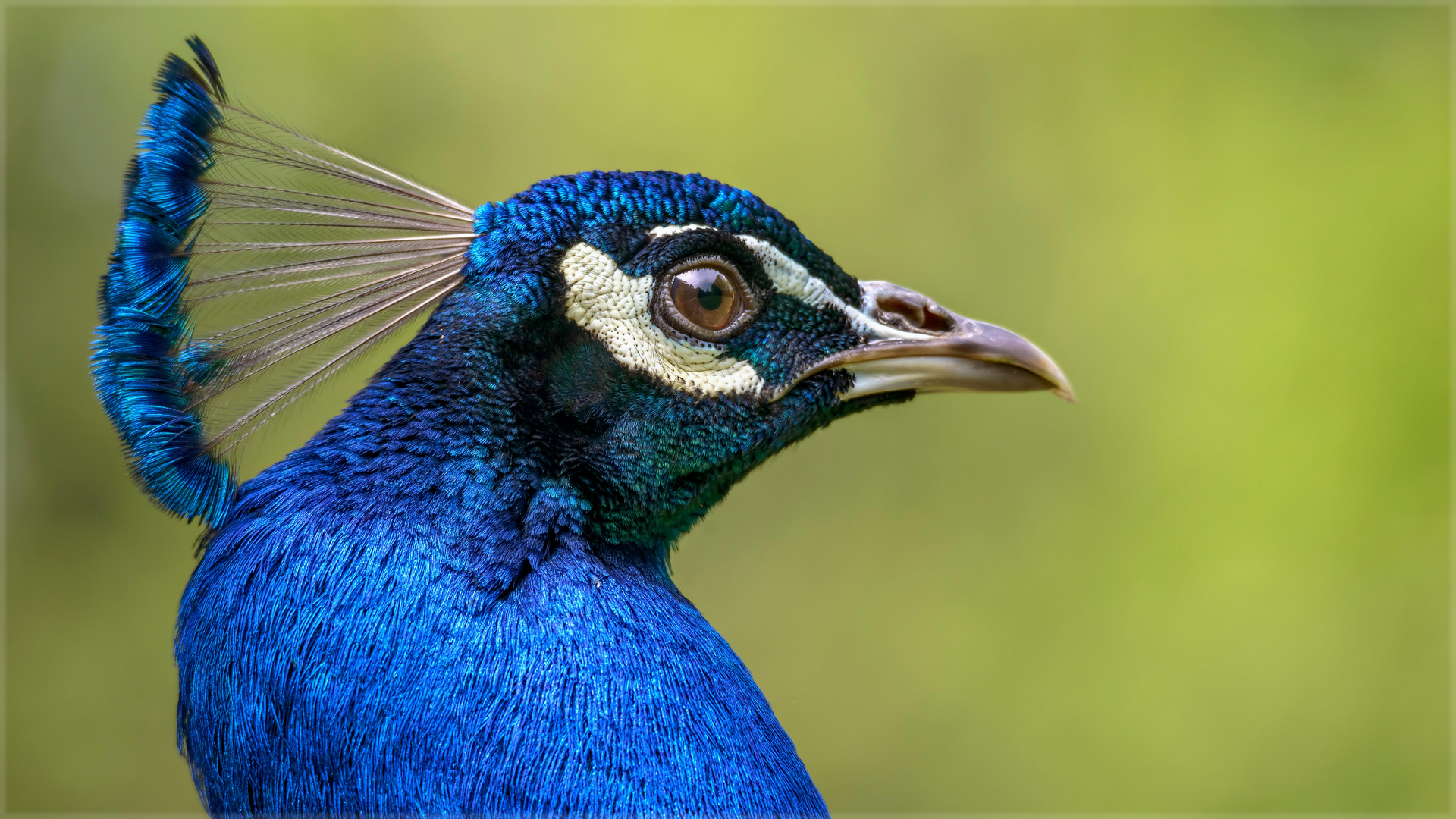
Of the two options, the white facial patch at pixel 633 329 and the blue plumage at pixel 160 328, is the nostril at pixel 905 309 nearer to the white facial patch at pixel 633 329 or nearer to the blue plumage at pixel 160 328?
the white facial patch at pixel 633 329

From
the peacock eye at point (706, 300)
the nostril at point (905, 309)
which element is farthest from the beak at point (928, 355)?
the peacock eye at point (706, 300)

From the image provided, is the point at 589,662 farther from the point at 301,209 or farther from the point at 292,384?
the point at 301,209

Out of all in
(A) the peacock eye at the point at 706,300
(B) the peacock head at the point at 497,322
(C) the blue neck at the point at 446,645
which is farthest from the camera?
(A) the peacock eye at the point at 706,300

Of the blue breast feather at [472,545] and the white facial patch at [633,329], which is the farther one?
the white facial patch at [633,329]

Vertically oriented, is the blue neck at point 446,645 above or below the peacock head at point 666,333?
below

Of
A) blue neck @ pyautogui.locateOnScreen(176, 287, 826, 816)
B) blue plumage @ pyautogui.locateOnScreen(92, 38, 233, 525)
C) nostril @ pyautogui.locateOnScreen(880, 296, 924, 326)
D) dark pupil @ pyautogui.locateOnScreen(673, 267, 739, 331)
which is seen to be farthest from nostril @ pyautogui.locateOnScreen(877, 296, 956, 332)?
blue plumage @ pyautogui.locateOnScreen(92, 38, 233, 525)

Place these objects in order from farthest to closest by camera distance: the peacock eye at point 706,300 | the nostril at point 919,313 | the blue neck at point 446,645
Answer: the nostril at point 919,313 → the peacock eye at point 706,300 → the blue neck at point 446,645

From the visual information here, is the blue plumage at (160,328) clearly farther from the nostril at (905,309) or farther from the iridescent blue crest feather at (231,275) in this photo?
the nostril at (905,309)

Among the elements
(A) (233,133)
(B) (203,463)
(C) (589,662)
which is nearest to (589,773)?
(C) (589,662)
